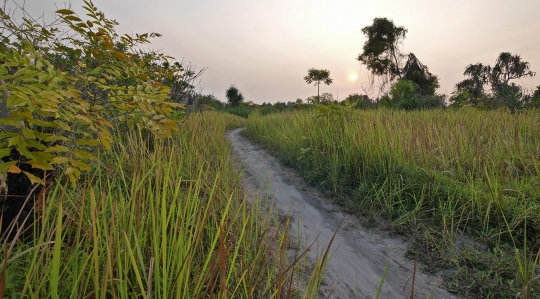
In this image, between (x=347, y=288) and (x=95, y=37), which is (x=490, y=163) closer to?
(x=347, y=288)

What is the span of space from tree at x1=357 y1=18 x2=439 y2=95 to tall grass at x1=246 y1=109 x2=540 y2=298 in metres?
17.1

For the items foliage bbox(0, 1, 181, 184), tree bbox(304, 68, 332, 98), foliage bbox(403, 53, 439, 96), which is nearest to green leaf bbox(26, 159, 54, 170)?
foliage bbox(0, 1, 181, 184)

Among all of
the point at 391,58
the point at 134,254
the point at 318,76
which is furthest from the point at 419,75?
the point at 134,254

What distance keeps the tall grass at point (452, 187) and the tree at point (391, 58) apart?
56.0ft

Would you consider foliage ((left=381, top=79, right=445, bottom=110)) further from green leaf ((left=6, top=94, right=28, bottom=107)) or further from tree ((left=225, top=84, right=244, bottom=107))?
tree ((left=225, top=84, right=244, bottom=107))

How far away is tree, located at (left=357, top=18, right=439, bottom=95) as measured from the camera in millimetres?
20141

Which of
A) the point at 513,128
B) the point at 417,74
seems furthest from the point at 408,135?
the point at 417,74

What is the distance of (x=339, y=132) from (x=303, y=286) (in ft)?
11.4

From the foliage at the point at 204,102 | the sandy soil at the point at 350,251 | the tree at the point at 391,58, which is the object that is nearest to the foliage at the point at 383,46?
the tree at the point at 391,58

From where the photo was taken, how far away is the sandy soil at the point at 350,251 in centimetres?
204

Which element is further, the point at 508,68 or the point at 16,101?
the point at 508,68

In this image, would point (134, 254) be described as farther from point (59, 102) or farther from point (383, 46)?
point (383, 46)

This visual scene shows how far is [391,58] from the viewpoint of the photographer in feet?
67.7

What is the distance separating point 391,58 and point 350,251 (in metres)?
21.4
